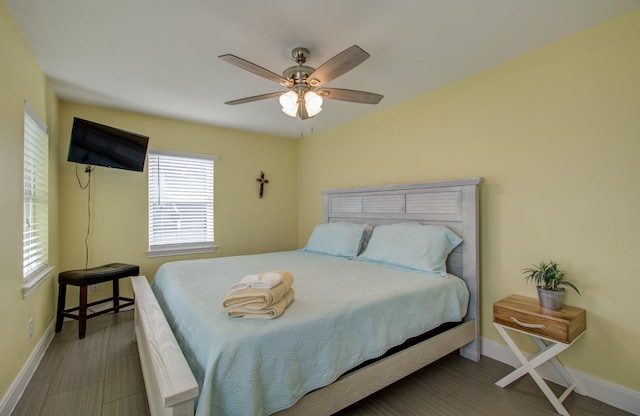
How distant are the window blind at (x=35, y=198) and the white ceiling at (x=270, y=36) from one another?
0.56 meters

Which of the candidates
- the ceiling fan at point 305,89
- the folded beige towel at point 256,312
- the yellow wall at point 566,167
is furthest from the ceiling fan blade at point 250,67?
the yellow wall at point 566,167

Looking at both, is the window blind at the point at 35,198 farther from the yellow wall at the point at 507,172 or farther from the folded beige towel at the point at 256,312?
the folded beige towel at the point at 256,312

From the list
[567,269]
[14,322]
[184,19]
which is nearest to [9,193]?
[14,322]

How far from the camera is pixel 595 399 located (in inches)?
74.2

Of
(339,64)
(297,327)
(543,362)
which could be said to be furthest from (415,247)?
(339,64)

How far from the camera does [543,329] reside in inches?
73.0

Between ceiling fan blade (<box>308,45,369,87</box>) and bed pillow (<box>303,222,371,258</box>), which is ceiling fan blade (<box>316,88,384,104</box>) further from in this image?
bed pillow (<box>303,222,371,258</box>)

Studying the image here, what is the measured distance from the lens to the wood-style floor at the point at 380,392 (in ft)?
5.82

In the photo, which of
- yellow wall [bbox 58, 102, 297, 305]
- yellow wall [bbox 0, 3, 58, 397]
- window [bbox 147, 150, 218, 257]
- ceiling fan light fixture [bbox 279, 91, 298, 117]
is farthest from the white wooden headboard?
yellow wall [bbox 0, 3, 58, 397]

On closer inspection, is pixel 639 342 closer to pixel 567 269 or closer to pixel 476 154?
pixel 567 269

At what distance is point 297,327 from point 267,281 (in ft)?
0.93

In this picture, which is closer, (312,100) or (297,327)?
(297,327)

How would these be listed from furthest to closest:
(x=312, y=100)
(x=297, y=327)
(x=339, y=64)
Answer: (x=312, y=100) → (x=339, y=64) → (x=297, y=327)

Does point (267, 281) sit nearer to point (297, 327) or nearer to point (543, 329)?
point (297, 327)
